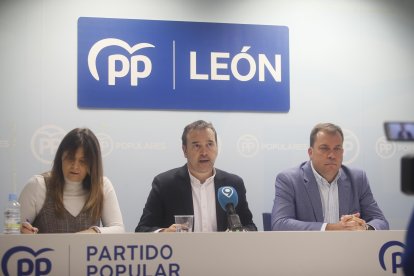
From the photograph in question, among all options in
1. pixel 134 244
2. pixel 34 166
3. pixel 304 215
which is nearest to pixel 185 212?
pixel 304 215

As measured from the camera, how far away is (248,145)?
16.7ft

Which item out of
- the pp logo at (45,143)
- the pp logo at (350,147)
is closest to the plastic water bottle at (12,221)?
the pp logo at (45,143)

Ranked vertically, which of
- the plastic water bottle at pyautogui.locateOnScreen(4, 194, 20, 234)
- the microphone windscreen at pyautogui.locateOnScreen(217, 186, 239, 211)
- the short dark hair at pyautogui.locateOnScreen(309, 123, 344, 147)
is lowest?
the plastic water bottle at pyautogui.locateOnScreen(4, 194, 20, 234)

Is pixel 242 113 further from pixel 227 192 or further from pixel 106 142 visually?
pixel 227 192

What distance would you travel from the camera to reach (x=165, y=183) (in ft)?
13.4

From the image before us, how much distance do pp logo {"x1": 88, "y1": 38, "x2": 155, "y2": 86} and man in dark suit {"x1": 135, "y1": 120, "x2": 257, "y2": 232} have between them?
900mm

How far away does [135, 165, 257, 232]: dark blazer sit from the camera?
395 cm

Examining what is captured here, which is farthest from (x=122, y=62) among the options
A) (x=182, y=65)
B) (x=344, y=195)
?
(x=344, y=195)

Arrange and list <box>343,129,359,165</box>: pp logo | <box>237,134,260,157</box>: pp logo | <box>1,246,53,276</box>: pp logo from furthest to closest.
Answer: <box>343,129,359,165</box>: pp logo
<box>237,134,260,157</box>: pp logo
<box>1,246,53,276</box>: pp logo

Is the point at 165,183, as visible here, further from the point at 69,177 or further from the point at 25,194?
the point at 25,194

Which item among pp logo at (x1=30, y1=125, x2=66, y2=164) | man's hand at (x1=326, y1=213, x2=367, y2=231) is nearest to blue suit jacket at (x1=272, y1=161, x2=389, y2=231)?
man's hand at (x1=326, y1=213, x2=367, y2=231)

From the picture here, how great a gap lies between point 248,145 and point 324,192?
1.16 metres

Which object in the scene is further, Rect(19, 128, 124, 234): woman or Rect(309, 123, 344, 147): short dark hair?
Rect(309, 123, 344, 147): short dark hair

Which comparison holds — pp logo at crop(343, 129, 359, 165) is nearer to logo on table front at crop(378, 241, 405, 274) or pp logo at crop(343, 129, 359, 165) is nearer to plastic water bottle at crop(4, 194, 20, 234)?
logo on table front at crop(378, 241, 405, 274)
